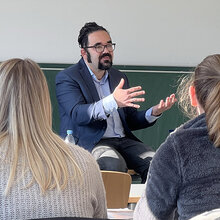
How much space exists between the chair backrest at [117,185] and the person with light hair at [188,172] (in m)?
0.86

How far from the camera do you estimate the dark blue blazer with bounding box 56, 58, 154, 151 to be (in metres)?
3.77

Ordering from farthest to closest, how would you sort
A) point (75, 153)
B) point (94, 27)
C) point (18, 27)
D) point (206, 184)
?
1. point (18, 27)
2. point (94, 27)
3. point (75, 153)
4. point (206, 184)

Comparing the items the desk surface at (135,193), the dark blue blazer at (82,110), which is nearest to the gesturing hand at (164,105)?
the dark blue blazer at (82,110)

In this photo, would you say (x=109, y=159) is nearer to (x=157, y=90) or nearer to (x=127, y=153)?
(x=127, y=153)

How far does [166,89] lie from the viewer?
5.29 meters

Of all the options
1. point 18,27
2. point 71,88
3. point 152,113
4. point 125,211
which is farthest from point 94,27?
point 125,211

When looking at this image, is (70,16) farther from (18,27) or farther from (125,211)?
(125,211)

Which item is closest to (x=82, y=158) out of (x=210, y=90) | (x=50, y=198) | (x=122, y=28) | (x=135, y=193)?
(x=50, y=198)

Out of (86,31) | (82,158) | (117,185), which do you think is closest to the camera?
(82,158)

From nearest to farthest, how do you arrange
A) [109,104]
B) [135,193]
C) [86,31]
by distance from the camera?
[135,193] → [109,104] → [86,31]

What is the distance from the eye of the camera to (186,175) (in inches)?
59.3

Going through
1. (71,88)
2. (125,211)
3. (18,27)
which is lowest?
(125,211)

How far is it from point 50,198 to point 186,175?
420 mm

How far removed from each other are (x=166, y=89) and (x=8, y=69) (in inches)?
147
